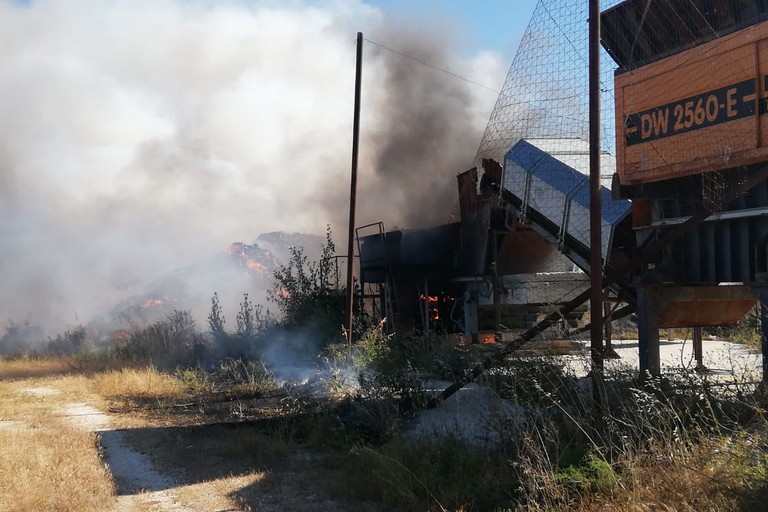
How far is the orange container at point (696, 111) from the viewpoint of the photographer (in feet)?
25.9

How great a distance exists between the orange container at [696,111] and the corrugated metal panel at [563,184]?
3.19 feet

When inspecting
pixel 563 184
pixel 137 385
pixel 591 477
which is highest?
pixel 563 184

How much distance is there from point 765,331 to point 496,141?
391 cm

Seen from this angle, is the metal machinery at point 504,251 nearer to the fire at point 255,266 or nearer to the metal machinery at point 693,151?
the metal machinery at point 693,151

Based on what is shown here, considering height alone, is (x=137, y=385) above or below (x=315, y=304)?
below

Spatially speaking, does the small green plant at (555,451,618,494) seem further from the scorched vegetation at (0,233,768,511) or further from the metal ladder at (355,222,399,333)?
the metal ladder at (355,222,399,333)

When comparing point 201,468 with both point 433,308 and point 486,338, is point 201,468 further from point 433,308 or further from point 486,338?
point 433,308

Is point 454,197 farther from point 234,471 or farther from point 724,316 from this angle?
point 234,471

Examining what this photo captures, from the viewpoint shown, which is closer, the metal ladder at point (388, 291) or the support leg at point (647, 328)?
the support leg at point (647, 328)

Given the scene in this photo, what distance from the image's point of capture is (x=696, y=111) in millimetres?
8539

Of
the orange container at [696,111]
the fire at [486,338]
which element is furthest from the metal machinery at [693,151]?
the fire at [486,338]

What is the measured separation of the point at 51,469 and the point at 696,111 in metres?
7.76

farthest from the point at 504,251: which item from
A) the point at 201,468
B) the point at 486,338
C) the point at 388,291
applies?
the point at 201,468

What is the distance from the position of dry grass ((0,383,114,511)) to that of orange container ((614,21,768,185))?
22.5 feet
